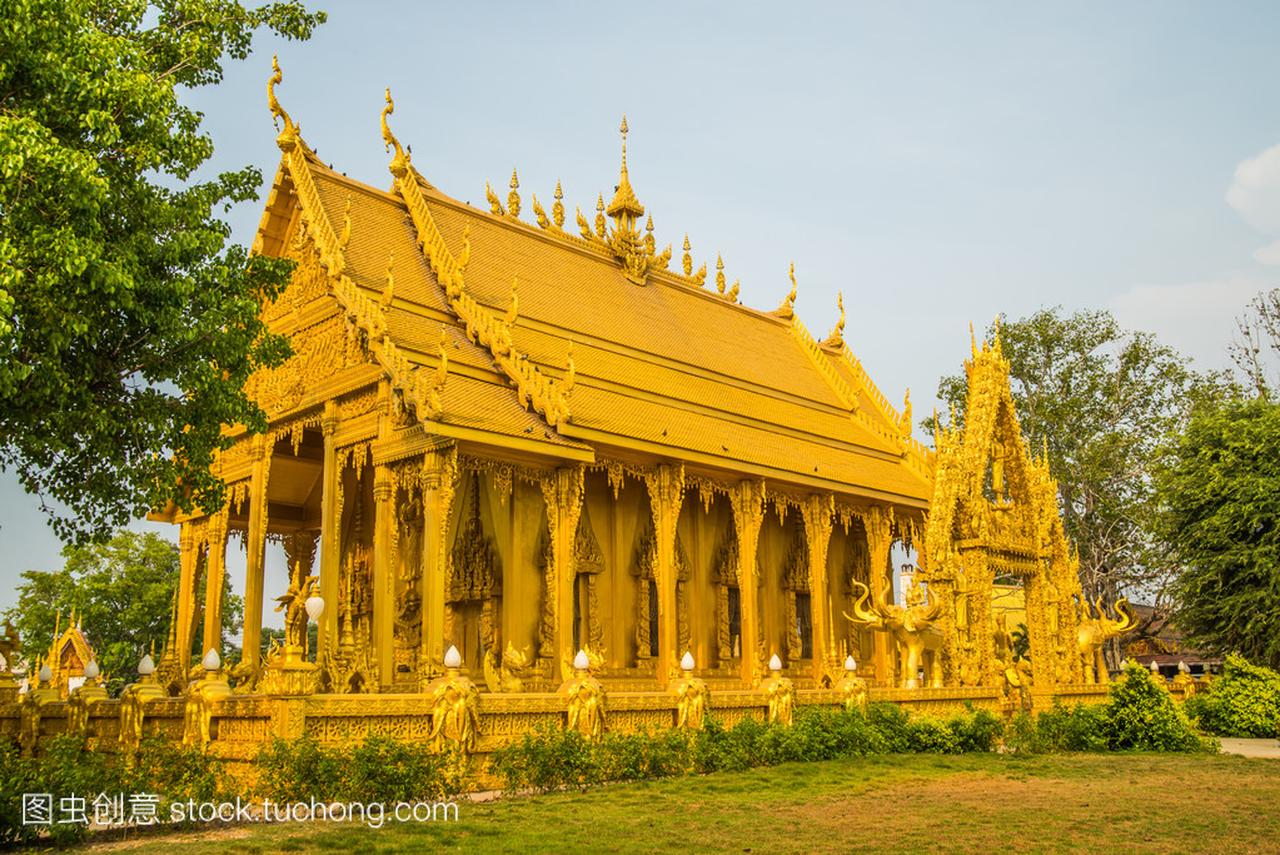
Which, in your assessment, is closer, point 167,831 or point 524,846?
point 524,846

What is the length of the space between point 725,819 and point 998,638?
10.6 metres

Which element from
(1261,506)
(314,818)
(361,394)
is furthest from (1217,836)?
(1261,506)

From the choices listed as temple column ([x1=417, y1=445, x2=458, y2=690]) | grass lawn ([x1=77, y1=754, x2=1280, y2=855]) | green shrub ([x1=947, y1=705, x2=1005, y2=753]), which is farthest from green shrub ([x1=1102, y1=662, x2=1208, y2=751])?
temple column ([x1=417, y1=445, x2=458, y2=690])

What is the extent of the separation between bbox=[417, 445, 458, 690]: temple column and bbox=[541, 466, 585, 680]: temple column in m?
1.86

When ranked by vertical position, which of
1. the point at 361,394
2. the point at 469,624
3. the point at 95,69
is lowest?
the point at 469,624

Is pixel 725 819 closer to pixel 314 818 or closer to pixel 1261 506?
pixel 314 818

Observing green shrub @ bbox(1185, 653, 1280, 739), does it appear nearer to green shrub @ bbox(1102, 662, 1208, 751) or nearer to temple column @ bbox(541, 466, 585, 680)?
green shrub @ bbox(1102, 662, 1208, 751)

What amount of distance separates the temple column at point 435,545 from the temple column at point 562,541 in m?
1.86

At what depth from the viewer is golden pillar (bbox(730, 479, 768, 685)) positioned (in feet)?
64.4

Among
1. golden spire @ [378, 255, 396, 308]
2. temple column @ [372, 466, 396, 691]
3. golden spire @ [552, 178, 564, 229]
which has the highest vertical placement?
golden spire @ [552, 178, 564, 229]

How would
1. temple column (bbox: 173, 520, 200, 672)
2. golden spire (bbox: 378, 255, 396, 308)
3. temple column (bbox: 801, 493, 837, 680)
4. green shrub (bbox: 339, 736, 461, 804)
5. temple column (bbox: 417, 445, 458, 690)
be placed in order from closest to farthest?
green shrub (bbox: 339, 736, 461, 804) < temple column (bbox: 417, 445, 458, 690) < golden spire (bbox: 378, 255, 396, 308) < temple column (bbox: 173, 520, 200, 672) < temple column (bbox: 801, 493, 837, 680)

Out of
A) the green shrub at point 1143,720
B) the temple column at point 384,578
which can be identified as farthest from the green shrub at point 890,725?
the temple column at point 384,578

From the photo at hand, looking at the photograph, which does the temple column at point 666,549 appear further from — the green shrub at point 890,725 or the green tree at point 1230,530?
the green tree at point 1230,530

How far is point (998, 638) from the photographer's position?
728 inches
